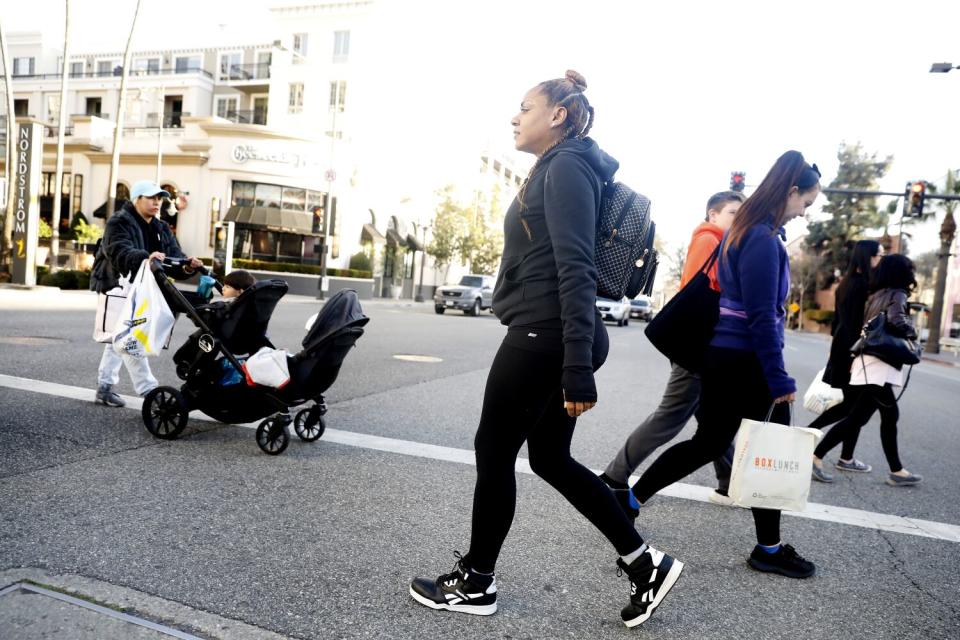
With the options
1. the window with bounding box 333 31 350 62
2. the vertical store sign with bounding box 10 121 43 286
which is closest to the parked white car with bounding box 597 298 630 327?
the vertical store sign with bounding box 10 121 43 286

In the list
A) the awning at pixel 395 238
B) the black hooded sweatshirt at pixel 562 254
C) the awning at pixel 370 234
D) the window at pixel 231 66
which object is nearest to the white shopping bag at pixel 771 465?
the black hooded sweatshirt at pixel 562 254

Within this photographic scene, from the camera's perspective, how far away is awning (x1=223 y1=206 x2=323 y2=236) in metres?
36.8

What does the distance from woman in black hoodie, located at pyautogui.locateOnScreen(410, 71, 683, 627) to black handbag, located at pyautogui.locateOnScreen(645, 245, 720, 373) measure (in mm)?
825

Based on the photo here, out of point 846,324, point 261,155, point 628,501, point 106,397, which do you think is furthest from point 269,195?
point 628,501

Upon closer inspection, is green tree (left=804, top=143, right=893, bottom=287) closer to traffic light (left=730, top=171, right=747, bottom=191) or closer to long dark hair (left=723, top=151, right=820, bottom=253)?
traffic light (left=730, top=171, right=747, bottom=191)

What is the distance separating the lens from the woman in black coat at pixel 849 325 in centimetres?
524

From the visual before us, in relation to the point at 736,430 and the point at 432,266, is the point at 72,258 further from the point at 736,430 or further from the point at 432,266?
the point at 736,430

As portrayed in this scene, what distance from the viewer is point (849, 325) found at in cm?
538

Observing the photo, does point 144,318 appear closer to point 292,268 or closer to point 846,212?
point 292,268

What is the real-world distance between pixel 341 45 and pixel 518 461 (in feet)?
140

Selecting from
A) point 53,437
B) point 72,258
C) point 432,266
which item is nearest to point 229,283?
point 53,437

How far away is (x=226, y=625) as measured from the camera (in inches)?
91.9

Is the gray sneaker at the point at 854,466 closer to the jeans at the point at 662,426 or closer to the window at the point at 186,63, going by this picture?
the jeans at the point at 662,426

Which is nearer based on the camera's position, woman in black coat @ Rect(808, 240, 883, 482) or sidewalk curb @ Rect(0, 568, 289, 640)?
sidewalk curb @ Rect(0, 568, 289, 640)
